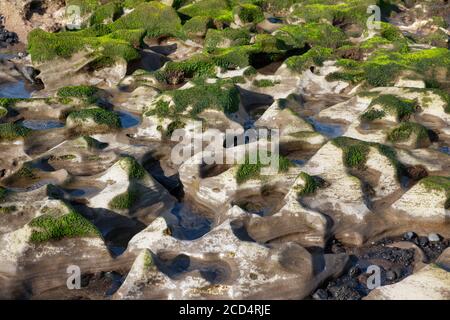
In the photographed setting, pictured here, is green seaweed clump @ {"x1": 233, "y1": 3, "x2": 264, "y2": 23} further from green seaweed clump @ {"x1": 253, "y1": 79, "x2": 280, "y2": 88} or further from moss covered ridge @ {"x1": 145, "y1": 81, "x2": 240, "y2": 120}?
moss covered ridge @ {"x1": 145, "y1": 81, "x2": 240, "y2": 120}

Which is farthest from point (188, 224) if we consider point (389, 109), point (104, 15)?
point (104, 15)

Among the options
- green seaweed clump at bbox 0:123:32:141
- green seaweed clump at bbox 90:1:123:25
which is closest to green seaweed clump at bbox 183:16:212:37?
green seaweed clump at bbox 90:1:123:25

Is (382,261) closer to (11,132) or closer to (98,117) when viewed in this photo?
(98,117)

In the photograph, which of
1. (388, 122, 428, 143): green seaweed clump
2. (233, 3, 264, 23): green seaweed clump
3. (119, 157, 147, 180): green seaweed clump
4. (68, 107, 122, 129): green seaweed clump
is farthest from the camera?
(233, 3, 264, 23): green seaweed clump

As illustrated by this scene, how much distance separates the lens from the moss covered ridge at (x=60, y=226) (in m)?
12.6

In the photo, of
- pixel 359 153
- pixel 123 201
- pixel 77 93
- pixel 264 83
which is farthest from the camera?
pixel 264 83

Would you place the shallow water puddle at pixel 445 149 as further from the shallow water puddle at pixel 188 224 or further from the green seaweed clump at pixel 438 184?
the shallow water puddle at pixel 188 224

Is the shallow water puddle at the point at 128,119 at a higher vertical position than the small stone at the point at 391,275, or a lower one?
higher

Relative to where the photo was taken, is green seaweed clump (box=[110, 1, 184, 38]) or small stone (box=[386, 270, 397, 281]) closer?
small stone (box=[386, 270, 397, 281])

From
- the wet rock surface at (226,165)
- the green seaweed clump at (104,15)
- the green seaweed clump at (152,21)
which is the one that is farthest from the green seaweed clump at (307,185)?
the green seaweed clump at (104,15)

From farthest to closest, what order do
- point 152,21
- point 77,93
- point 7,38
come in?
1. point 7,38
2. point 152,21
3. point 77,93

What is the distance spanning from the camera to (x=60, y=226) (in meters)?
12.8

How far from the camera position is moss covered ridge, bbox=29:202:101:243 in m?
12.6

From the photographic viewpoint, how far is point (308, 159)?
17.1 metres
